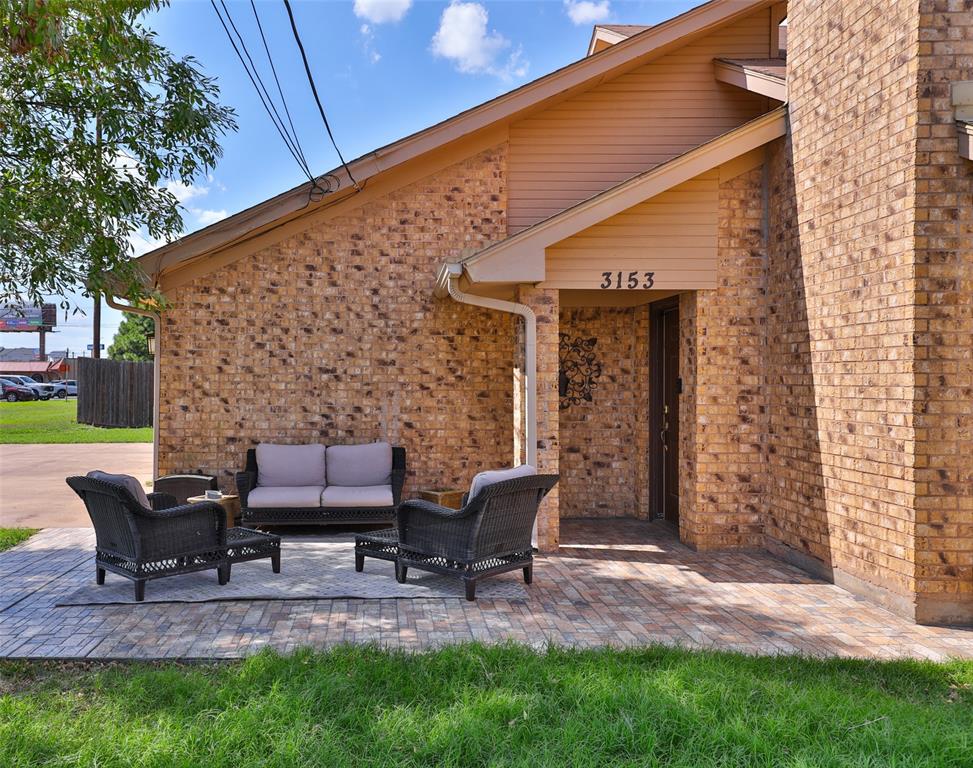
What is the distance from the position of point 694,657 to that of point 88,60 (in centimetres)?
577

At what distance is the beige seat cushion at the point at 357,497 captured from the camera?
8.13 meters

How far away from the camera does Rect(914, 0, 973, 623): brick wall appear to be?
5445 mm

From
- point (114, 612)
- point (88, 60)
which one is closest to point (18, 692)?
point (114, 612)

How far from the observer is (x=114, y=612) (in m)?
5.51

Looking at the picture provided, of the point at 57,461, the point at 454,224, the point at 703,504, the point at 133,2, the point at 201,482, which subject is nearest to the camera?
the point at 133,2

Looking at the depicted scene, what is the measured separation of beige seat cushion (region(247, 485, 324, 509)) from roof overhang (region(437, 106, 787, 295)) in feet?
9.52

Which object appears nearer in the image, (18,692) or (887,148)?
(18,692)

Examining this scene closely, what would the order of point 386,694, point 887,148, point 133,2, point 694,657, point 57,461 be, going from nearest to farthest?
1. point 386,694
2. point 694,657
3. point 133,2
4. point 887,148
5. point 57,461

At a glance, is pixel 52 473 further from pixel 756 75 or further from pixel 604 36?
pixel 756 75

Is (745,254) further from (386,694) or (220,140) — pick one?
(386,694)

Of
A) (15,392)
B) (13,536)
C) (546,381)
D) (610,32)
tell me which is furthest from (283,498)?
(15,392)

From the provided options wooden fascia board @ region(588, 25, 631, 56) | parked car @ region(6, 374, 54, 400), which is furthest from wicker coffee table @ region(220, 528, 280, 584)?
parked car @ region(6, 374, 54, 400)

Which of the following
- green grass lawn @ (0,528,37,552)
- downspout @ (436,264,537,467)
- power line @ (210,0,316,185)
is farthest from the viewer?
green grass lawn @ (0,528,37,552)

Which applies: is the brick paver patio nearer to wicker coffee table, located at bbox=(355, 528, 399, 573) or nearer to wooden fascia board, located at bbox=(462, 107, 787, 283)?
wicker coffee table, located at bbox=(355, 528, 399, 573)
